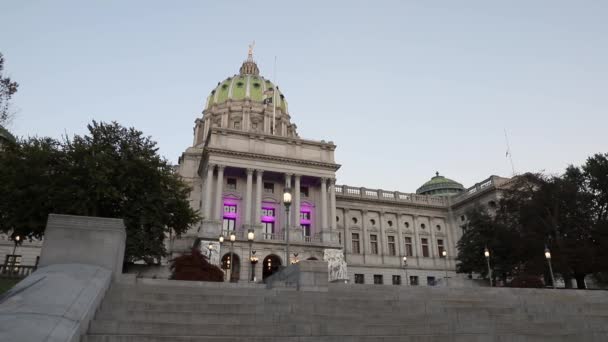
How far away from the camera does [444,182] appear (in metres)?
87.0

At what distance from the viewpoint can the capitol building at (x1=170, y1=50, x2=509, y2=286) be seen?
4747 centimetres

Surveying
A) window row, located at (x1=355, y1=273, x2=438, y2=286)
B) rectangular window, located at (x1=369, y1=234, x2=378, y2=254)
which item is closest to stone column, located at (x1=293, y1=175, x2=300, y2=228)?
window row, located at (x1=355, y1=273, x2=438, y2=286)

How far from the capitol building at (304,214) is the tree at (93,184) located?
9.31 m

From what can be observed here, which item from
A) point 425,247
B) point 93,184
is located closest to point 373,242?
point 425,247

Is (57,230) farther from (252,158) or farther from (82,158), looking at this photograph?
(252,158)

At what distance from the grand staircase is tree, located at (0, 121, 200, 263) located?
16.1m

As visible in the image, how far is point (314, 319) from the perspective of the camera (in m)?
10.9

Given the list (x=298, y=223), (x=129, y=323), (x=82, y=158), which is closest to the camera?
(x=129, y=323)

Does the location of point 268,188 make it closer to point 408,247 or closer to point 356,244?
point 356,244

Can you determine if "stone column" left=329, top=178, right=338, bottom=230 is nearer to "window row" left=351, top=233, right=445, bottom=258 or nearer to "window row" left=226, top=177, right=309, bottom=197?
"window row" left=226, top=177, right=309, bottom=197

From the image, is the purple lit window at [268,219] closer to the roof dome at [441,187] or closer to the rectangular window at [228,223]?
the rectangular window at [228,223]

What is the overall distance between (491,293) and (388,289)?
4.83 metres

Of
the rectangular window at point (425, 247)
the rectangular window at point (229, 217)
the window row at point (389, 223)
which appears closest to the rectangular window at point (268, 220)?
the rectangular window at point (229, 217)

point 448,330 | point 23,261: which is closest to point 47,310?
point 448,330
